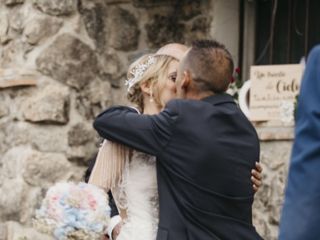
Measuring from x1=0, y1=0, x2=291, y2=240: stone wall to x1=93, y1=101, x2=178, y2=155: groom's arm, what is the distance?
1883 millimetres

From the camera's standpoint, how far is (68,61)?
505cm

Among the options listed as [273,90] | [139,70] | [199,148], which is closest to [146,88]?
[139,70]

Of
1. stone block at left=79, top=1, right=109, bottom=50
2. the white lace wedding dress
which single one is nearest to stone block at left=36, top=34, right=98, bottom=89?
stone block at left=79, top=1, right=109, bottom=50

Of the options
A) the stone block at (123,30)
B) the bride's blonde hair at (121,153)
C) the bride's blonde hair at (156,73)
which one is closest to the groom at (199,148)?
the bride's blonde hair at (121,153)

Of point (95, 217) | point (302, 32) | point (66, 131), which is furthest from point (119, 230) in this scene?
point (302, 32)

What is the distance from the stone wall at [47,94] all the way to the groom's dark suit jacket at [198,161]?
1.81m

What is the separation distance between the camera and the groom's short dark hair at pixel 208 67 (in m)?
2.99

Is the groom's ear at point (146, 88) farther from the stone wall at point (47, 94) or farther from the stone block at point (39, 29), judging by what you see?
the stone block at point (39, 29)

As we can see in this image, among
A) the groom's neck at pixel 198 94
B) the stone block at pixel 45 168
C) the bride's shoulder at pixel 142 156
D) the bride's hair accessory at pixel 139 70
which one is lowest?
the stone block at pixel 45 168

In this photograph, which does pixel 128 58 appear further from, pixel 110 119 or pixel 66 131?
pixel 110 119

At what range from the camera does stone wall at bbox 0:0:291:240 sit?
4977 mm

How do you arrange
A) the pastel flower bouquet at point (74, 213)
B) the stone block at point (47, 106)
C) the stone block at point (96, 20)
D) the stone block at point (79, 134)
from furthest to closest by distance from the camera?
the stone block at point (96, 20) < the stone block at point (79, 134) < the stone block at point (47, 106) < the pastel flower bouquet at point (74, 213)

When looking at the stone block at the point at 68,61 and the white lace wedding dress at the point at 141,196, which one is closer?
the white lace wedding dress at the point at 141,196

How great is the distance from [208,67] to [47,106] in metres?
2.12
